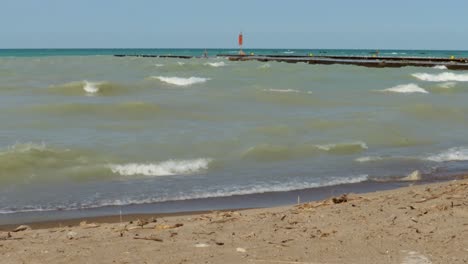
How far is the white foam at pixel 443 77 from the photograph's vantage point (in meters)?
40.9

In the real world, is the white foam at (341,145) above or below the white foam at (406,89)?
above

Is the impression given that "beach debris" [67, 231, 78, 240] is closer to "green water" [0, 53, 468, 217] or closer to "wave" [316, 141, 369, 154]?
"green water" [0, 53, 468, 217]

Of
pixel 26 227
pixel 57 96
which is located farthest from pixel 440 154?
pixel 57 96

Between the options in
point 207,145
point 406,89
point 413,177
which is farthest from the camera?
point 406,89

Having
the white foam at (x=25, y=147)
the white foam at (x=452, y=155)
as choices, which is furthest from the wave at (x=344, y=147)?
the white foam at (x=25, y=147)

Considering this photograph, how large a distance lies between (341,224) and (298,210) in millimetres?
1038

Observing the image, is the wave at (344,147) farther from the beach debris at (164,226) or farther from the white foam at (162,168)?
Result: the beach debris at (164,226)

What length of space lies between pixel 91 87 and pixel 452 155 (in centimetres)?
1837

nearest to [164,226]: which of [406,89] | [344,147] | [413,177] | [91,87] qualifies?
[413,177]

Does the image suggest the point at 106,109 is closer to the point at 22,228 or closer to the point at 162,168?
the point at 162,168

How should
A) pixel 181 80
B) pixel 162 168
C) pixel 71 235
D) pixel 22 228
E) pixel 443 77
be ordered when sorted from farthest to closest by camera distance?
pixel 443 77
pixel 181 80
pixel 162 168
pixel 22 228
pixel 71 235

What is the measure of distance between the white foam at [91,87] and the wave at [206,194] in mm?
18077

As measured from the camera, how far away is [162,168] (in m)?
10.4

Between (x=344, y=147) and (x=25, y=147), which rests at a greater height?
(x=25, y=147)
